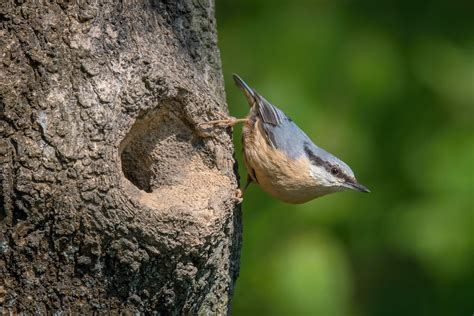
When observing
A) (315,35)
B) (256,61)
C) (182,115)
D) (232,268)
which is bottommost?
(232,268)

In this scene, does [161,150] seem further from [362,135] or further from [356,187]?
[362,135]

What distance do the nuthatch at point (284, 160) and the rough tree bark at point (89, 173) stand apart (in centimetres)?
100

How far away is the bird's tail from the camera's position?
4246mm

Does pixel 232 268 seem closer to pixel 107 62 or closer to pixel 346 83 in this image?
pixel 107 62

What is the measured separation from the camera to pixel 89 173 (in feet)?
9.30

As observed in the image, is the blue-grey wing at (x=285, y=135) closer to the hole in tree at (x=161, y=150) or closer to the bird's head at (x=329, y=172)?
the bird's head at (x=329, y=172)

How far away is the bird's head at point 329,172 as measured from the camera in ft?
13.9

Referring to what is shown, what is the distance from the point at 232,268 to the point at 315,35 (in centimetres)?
155

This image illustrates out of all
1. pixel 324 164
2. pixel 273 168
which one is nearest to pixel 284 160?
pixel 273 168

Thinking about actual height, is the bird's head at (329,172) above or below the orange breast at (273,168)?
above

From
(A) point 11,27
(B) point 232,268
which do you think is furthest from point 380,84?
(A) point 11,27

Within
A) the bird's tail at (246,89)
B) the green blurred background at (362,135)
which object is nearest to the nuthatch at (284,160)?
the bird's tail at (246,89)

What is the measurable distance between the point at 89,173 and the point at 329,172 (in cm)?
177

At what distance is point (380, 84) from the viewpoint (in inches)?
177
